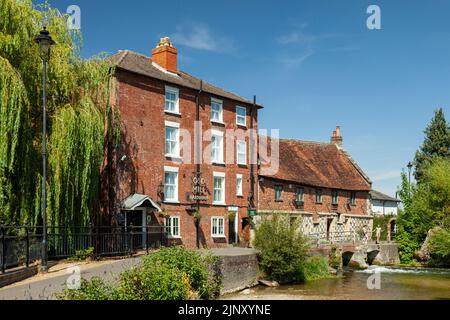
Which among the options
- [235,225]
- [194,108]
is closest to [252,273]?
[235,225]

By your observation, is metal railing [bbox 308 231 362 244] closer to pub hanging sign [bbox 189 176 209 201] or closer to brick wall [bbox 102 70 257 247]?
brick wall [bbox 102 70 257 247]

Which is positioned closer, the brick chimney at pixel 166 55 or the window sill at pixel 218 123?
the brick chimney at pixel 166 55

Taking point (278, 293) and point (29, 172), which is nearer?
point (29, 172)

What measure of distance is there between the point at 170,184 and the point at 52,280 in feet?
43.8

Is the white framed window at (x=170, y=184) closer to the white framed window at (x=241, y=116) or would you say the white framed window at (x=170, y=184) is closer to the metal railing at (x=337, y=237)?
the white framed window at (x=241, y=116)

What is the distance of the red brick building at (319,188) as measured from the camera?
36.2m

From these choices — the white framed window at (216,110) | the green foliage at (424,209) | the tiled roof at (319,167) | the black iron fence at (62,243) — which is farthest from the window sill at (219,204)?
the green foliage at (424,209)

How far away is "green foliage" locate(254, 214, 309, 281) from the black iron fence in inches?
213

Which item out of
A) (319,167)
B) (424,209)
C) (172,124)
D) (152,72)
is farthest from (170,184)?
(424,209)

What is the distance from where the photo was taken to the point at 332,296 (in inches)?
929

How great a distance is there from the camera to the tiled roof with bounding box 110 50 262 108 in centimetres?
2791

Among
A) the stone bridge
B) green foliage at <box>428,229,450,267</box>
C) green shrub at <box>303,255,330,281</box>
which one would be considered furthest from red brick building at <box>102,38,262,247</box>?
green foliage at <box>428,229,450,267</box>
